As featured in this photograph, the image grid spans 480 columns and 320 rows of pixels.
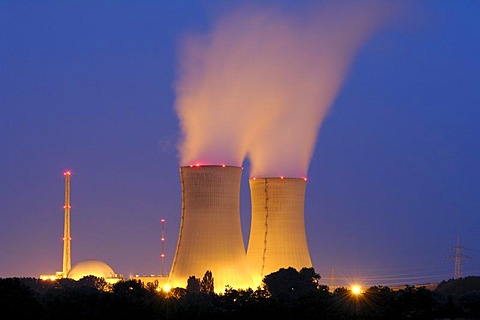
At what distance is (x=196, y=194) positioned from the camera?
44188 millimetres

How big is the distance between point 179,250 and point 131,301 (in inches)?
223

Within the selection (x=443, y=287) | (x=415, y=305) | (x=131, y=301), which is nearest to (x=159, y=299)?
(x=131, y=301)

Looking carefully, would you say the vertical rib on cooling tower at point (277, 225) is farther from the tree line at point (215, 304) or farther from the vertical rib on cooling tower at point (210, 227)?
the tree line at point (215, 304)

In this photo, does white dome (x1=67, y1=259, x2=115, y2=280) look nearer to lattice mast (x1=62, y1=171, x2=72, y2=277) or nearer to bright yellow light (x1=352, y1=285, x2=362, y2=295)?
lattice mast (x1=62, y1=171, x2=72, y2=277)

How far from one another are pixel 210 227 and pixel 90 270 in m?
25.8

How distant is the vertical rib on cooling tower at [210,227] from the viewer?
44.2 m

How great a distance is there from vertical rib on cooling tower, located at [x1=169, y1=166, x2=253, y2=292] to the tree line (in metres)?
0.53

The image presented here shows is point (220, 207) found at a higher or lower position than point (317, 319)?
higher

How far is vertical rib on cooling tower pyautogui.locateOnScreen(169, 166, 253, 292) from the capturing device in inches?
1742

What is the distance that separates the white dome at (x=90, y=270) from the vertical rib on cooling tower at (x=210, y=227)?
2296 cm

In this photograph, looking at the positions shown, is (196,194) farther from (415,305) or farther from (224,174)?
(415,305)

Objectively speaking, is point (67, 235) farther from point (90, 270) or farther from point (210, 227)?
point (210, 227)

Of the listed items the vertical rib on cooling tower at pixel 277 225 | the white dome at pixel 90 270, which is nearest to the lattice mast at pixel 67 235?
the white dome at pixel 90 270

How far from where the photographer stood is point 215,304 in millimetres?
43344
